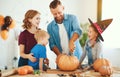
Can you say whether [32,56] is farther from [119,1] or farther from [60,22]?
[119,1]

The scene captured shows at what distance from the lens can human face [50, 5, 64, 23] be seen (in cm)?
159

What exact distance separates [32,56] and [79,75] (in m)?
Answer: 0.36

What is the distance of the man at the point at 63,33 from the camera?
1.62 m

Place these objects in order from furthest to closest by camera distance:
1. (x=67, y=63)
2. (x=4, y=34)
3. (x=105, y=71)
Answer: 1. (x=4, y=34)
2. (x=67, y=63)
3. (x=105, y=71)

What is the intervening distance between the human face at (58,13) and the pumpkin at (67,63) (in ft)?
0.91

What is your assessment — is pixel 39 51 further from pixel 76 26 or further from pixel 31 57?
pixel 76 26

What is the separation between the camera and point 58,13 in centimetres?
160

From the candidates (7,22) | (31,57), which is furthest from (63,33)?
(7,22)

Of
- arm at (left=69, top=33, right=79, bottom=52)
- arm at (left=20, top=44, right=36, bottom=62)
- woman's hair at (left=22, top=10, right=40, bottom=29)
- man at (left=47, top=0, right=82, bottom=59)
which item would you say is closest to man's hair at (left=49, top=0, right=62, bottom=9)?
man at (left=47, top=0, right=82, bottom=59)

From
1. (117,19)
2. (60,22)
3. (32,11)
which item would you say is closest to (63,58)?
(60,22)

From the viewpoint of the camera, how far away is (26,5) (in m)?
1.62

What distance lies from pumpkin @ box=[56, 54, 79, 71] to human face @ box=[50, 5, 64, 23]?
0.28 m

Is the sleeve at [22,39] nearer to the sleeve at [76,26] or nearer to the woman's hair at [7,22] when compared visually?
the woman's hair at [7,22]

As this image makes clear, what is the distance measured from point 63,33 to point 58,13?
0.49ft
